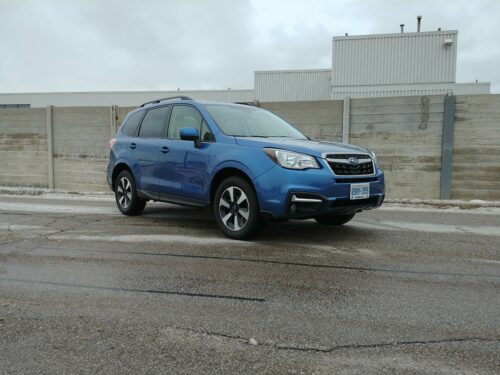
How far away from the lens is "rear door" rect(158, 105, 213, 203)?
6.09m

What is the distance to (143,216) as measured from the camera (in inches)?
314

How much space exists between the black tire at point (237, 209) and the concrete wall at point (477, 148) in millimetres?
6876

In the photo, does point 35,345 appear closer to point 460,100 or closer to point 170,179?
point 170,179

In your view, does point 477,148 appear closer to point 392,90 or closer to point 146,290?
point 146,290

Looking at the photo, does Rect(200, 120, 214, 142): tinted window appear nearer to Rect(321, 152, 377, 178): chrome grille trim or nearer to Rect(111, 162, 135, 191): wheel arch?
Rect(321, 152, 377, 178): chrome grille trim

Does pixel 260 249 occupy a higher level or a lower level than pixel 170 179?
lower

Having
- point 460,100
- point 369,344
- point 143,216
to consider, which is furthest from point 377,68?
point 369,344

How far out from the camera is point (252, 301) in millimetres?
3676

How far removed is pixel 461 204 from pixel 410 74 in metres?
17.6

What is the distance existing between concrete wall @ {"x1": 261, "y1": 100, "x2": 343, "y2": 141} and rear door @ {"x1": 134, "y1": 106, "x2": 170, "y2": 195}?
5206mm

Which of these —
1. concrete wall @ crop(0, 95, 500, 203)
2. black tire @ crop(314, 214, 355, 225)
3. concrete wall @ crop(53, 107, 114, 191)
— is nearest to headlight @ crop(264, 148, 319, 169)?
black tire @ crop(314, 214, 355, 225)

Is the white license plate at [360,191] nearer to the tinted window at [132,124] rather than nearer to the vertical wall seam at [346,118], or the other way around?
the tinted window at [132,124]

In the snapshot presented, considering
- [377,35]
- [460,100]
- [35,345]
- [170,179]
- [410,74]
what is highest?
[377,35]

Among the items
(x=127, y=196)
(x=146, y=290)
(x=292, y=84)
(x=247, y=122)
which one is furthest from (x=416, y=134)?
(x=292, y=84)
